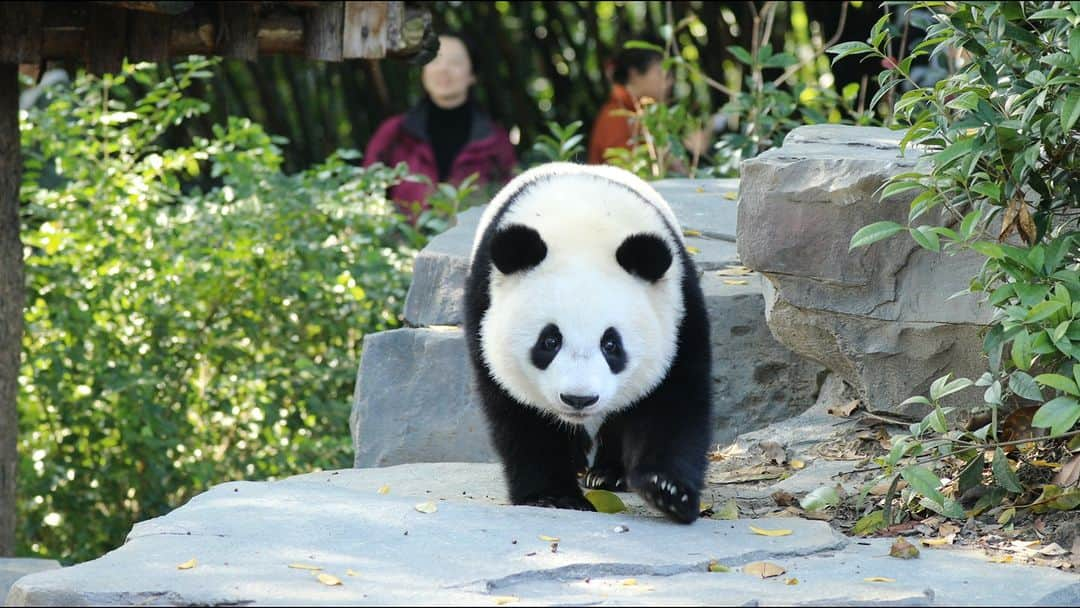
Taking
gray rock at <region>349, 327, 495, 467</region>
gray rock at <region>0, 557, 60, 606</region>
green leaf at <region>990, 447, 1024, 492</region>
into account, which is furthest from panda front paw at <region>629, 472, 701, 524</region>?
gray rock at <region>0, 557, 60, 606</region>

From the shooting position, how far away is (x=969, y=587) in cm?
322

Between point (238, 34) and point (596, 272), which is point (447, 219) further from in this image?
point (596, 272)

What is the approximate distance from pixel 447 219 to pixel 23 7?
3.19 m

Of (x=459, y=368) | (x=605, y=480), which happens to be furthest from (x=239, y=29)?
(x=605, y=480)

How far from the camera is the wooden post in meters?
5.93

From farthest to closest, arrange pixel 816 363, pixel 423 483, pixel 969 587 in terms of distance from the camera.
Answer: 1. pixel 816 363
2. pixel 423 483
3. pixel 969 587

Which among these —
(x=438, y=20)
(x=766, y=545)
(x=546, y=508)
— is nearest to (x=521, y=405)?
(x=546, y=508)

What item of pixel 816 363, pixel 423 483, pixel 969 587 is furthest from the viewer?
pixel 816 363

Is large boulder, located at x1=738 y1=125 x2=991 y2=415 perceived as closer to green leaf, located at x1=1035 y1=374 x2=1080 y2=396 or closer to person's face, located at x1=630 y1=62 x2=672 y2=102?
green leaf, located at x1=1035 y1=374 x2=1080 y2=396

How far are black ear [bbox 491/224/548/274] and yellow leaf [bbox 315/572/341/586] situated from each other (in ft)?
3.93

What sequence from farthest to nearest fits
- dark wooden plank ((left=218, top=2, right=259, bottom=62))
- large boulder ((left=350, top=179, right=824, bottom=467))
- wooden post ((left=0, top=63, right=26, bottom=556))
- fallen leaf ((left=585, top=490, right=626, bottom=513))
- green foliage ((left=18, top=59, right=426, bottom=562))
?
1. green foliage ((left=18, top=59, right=426, bottom=562))
2. dark wooden plank ((left=218, top=2, right=259, bottom=62))
3. wooden post ((left=0, top=63, right=26, bottom=556))
4. large boulder ((left=350, top=179, right=824, bottom=467))
5. fallen leaf ((left=585, top=490, right=626, bottom=513))

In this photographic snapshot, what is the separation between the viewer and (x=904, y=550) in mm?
3506

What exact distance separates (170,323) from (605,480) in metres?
2.97

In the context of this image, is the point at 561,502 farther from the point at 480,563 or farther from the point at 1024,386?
the point at 1024,386
